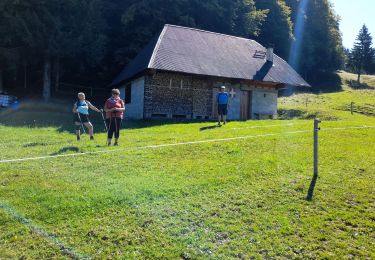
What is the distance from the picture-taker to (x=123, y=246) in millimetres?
5191

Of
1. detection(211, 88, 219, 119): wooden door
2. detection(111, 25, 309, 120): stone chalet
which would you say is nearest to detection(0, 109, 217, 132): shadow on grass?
detection(111, 25, 309, 120): stone chalet

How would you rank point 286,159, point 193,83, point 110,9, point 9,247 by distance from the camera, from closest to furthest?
point 9,247 < point 286,159 < point 193,83 < point 110,9

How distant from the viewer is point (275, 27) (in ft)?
151

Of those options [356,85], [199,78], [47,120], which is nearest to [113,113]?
[47,120]

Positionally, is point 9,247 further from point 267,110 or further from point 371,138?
point 267,110

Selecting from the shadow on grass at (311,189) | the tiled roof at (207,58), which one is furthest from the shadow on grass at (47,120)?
the shadow on grass at (311,189)

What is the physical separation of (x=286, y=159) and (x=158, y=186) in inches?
153

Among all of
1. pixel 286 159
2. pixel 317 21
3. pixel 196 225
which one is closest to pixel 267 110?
pixel 286 159

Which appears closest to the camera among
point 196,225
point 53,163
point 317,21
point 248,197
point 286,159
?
point 196,225

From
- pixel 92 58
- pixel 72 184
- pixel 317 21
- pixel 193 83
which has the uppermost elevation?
pixel 317 21

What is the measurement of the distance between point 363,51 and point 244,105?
51.4 m

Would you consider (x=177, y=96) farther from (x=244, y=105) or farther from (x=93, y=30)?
(x=93, y=30)

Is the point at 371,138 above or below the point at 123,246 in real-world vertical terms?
above

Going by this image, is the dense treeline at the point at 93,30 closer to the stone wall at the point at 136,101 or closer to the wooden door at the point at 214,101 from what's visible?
the stone wall at the point at 136,101
